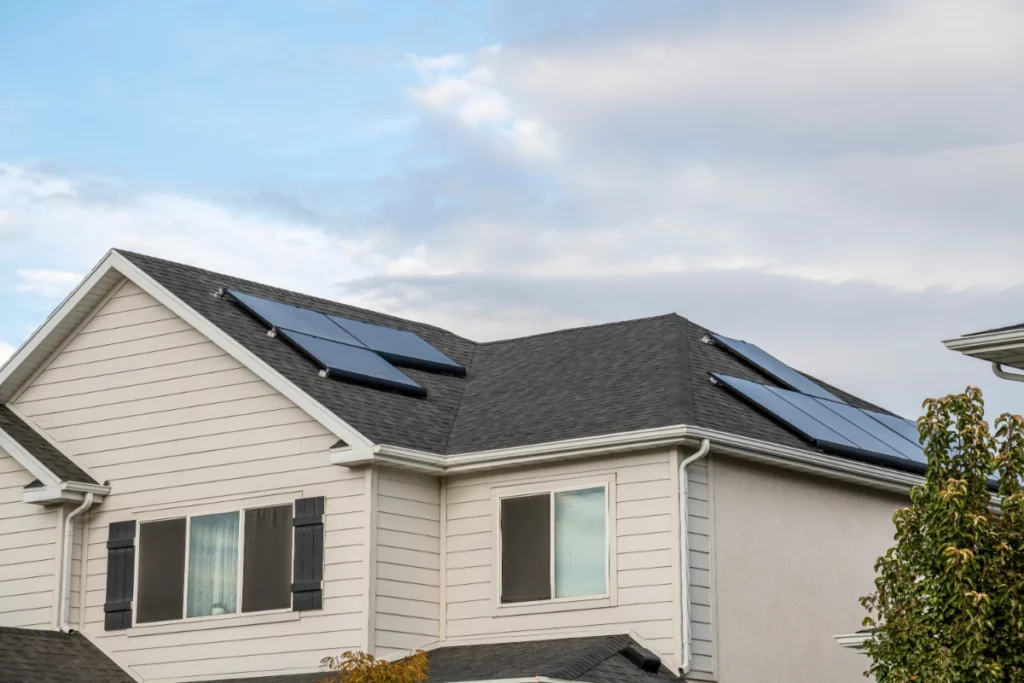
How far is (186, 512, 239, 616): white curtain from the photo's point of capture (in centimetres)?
2078

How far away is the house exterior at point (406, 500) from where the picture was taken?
19.3 metres

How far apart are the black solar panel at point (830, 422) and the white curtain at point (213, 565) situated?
6937 mm

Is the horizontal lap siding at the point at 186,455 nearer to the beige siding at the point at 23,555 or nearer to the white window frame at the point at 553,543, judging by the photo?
the beige siding at the point at 23,555

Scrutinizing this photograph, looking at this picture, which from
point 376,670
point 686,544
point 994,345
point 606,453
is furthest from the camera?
point 606,453

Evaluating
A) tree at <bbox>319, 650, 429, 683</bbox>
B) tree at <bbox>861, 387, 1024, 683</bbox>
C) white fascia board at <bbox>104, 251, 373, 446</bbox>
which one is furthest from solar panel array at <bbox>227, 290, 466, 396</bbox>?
tree at <bbox>861, 387, 1024, 683</bbox>

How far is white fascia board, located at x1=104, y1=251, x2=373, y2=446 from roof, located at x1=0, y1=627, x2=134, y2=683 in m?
4.48

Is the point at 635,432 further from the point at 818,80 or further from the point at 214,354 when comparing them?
the point at 818,80

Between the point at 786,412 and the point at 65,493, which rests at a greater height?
the point at 786,412

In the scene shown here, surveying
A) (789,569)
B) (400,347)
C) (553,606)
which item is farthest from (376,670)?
(400,347)

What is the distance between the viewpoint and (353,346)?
22875 millimetres

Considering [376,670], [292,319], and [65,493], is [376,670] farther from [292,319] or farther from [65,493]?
[292,319]

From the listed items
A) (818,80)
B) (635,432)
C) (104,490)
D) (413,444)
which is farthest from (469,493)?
(818,80)

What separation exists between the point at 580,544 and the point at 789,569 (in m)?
2.92

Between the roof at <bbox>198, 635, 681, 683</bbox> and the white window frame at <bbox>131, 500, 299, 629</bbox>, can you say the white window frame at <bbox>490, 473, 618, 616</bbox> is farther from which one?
the white window frame at <bbox>131, 500, 299, 629</bbox>
